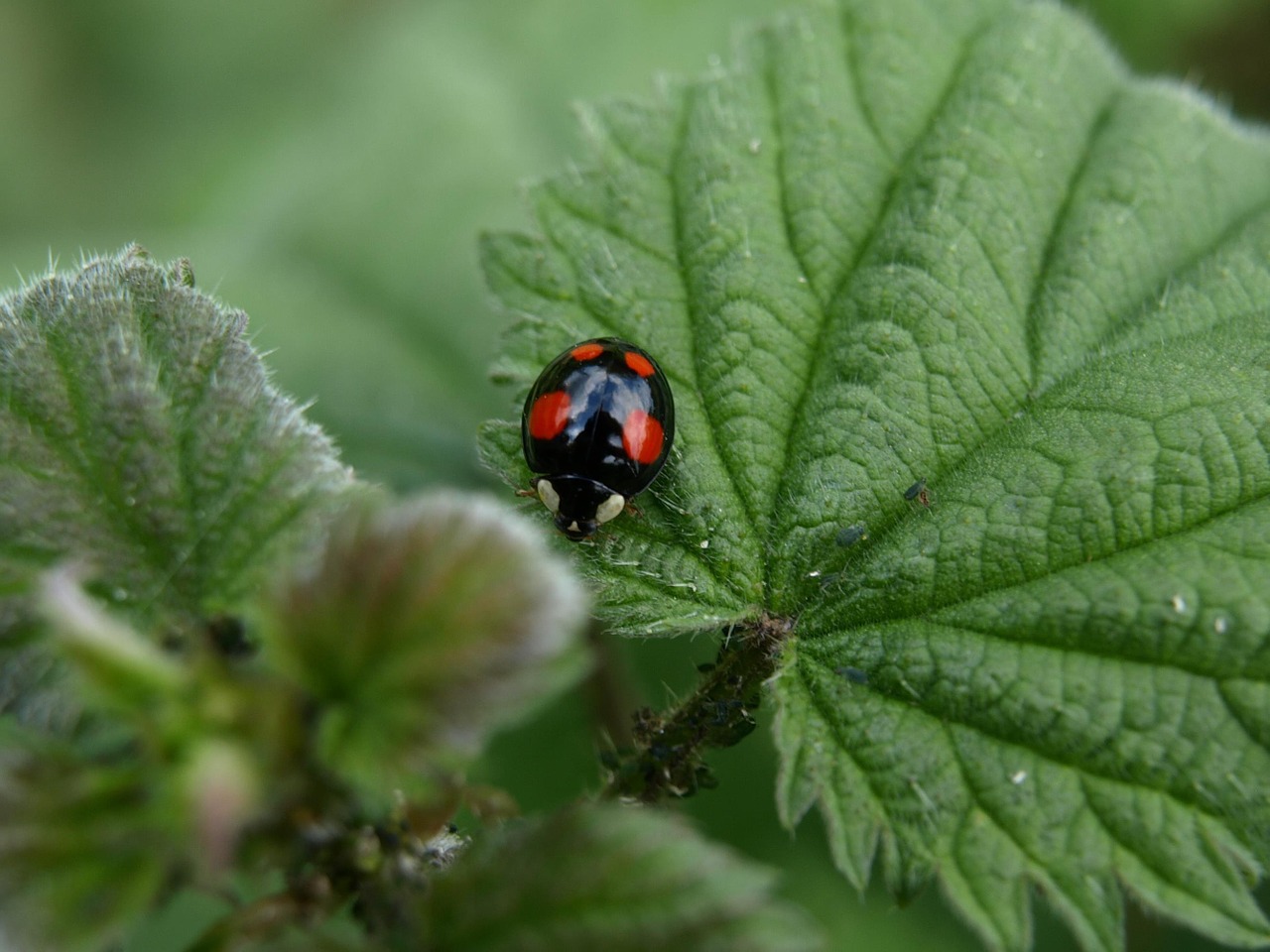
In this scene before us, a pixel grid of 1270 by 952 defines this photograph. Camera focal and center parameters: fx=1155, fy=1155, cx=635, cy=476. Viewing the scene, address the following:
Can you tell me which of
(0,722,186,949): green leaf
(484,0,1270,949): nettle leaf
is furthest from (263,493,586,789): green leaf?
(484,0,1270,949): nettle leaf

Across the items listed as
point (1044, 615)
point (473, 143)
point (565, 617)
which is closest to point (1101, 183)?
point (1044, 615)

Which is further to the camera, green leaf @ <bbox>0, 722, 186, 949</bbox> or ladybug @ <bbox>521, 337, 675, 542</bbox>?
ladybug @ <bbox>521, 337, 675, 542</bbox>

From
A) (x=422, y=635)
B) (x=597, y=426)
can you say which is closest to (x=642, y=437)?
(x=597, y=426)

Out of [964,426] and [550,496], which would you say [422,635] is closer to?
[550,496]

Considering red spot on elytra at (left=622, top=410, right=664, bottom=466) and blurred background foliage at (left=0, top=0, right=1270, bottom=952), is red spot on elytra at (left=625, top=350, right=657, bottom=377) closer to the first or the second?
red spot on elytra at (left=622, top=410, right=664, bottom=466)

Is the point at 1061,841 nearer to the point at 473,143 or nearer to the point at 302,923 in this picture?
the point at 302,923

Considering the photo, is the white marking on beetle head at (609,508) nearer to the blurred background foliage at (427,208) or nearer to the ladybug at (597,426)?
the ladybug at (597,426)
